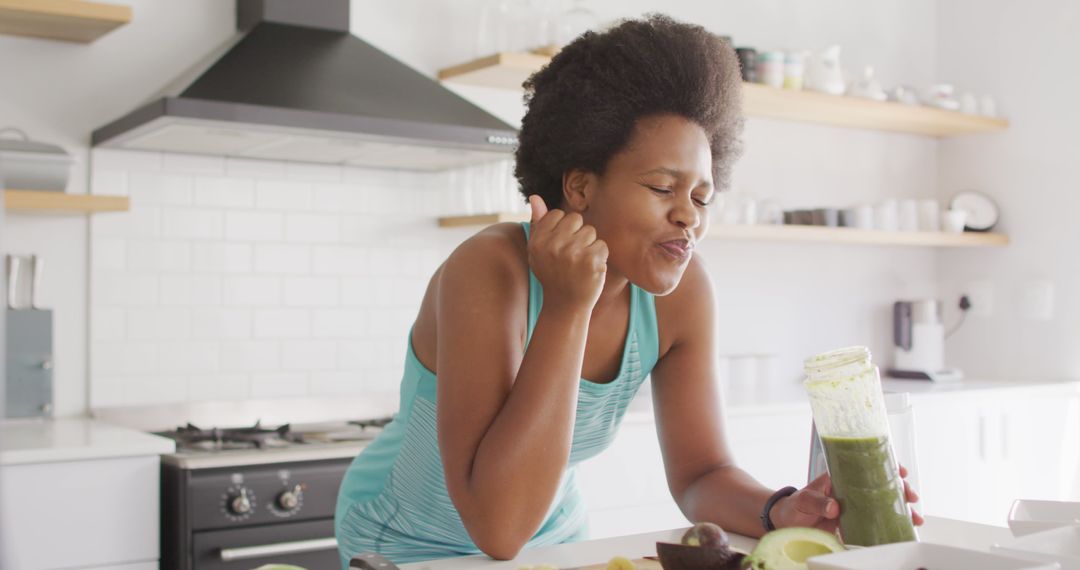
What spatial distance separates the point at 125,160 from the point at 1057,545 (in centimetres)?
270

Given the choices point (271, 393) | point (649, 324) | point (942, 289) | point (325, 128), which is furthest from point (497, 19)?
point (942, 289)

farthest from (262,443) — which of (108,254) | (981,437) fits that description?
(981,437)

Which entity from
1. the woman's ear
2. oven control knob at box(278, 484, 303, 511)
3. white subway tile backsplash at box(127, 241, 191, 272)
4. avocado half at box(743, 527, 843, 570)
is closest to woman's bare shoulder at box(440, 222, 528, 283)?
the woman's ear

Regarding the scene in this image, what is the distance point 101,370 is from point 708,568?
244 cm

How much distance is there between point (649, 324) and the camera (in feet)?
5.41

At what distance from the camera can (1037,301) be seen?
4555mm

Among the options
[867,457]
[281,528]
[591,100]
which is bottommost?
[281,528]

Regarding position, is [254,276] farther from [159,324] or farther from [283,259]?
[159,324]

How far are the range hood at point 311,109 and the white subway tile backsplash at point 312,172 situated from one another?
0.04m

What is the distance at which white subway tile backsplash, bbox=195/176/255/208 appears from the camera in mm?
3195

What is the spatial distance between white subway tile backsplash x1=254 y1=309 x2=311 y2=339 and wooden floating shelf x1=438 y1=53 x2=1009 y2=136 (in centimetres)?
91

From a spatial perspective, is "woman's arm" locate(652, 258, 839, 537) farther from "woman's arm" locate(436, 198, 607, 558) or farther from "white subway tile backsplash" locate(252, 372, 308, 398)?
"white subway tile backsplash" locate(252, 372, 308, 398)

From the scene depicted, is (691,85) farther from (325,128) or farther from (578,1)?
(578,1)

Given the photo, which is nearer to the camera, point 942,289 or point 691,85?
point 691,85
